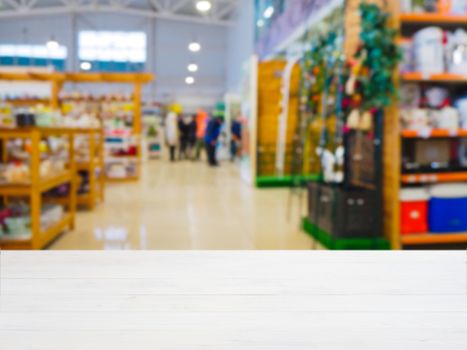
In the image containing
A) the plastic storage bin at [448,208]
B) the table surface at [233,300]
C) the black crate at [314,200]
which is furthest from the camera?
the black crate at [314,200]

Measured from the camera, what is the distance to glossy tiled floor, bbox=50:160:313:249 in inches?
168

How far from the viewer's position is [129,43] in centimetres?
1947

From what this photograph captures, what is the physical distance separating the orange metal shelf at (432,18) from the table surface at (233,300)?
133 inches

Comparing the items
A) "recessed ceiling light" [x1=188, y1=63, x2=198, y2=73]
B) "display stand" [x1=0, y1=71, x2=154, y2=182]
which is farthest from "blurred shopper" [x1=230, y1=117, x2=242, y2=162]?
"recessed ceiling light" [x1=188, y1=63, x2=198, y2=73]

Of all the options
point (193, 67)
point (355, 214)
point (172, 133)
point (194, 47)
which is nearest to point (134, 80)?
point (172, 133)

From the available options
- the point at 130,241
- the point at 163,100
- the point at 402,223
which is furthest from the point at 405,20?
the point at 163,100

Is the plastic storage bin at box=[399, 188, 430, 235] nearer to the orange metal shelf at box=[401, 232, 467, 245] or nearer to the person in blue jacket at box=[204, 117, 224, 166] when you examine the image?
the orange metal shelf at box=[401, 232, 467, 245]

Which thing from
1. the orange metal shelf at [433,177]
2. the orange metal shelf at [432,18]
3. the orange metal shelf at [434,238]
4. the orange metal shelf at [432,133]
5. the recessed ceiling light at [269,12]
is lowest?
the orange metal shelf at [434,238]

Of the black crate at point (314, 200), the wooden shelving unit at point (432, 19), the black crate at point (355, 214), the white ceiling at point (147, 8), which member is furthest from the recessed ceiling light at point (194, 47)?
the black crate at point (355, 214)

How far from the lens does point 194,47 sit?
70.7 ft

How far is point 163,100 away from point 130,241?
1789cm

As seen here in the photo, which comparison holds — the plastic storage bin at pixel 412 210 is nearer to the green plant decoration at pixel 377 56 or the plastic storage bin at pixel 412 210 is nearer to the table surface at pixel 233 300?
the green plant decoration at pixel 377 56

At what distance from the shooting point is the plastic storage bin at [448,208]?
3.86m

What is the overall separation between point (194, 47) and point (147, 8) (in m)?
4.94
